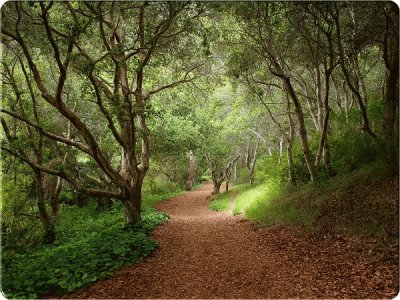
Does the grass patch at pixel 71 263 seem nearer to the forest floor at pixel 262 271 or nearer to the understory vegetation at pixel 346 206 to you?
the forest floor at pixel 262 271

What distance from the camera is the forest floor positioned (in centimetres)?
605

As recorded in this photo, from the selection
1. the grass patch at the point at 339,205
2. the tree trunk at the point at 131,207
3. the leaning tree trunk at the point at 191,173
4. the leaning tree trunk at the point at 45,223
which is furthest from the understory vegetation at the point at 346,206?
the leaning tree trunk at the point at 191,173

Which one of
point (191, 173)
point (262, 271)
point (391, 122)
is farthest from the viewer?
point (191, 173)

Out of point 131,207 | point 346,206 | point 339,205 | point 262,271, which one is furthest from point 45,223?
point 346,206

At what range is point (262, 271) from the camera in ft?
24.0

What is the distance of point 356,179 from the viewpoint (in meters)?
9.88

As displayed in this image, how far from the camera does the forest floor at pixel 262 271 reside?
605 cm

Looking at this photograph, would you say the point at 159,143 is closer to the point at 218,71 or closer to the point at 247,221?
the point at 218,71

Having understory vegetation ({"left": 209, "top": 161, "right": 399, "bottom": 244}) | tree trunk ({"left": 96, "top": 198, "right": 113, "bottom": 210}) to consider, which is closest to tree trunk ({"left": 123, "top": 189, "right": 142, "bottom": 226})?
understory vegetation ({"left": 209, "top": 161, "right": 399, "bottom": 244})

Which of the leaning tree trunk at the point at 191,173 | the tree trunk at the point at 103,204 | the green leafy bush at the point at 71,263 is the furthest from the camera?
the leaning tree trunk at the point at 191,173

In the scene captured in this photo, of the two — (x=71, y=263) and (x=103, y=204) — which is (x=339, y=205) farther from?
(x=103, y=204)

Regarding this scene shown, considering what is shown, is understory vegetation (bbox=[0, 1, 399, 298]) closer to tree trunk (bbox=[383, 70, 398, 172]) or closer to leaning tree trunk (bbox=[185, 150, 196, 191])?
tree trunk (bbox=[383, 70, 398, 172])

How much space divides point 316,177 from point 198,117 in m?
14.5

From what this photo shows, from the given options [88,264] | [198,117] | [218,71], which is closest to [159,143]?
[198,117]
